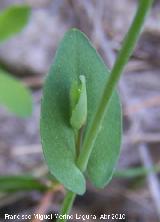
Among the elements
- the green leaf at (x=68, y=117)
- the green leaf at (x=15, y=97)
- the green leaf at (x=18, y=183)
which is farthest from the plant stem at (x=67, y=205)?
the green leaf at (x=15, y=97)

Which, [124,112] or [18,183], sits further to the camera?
[124,112]

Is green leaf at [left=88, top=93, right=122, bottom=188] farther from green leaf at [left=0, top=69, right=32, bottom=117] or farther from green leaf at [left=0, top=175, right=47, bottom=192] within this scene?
green leaf at [left=0, top=69, right=32, bottom=117]

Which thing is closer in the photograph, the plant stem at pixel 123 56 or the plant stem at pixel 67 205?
the plant stem at pixel 123 56

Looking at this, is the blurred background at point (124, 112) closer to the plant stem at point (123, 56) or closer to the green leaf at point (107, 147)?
the green leaf at point (107, 147)

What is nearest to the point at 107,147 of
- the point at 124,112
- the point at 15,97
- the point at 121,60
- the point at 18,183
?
the point at 121,60

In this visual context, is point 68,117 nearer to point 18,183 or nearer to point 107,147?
point 107,147

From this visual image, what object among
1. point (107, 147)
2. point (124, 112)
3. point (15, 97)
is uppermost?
point (107, 147)

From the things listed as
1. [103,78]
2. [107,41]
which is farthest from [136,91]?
[103,78]
